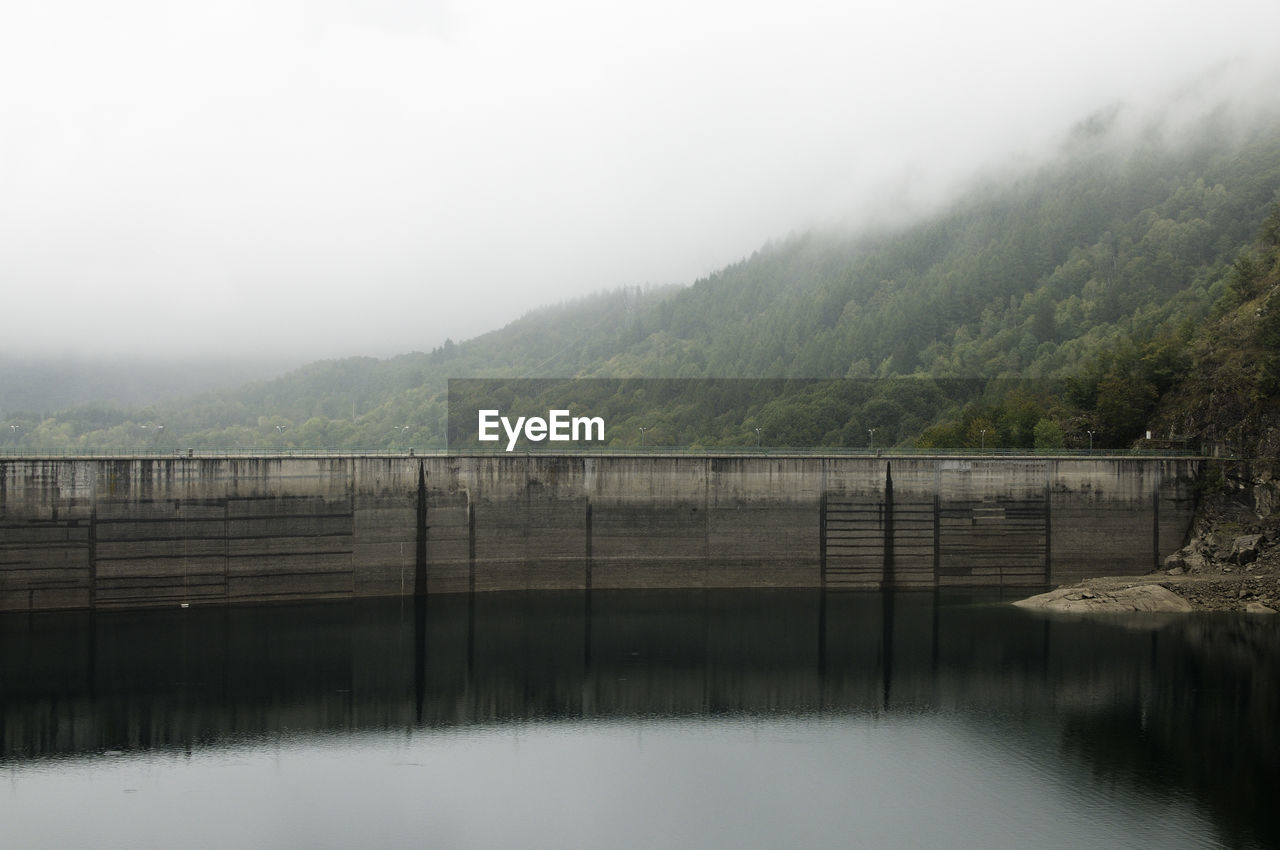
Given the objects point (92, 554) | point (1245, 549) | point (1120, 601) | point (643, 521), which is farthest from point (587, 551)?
point (1245, 549)

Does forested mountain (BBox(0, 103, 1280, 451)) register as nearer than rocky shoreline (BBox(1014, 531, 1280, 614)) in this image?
No

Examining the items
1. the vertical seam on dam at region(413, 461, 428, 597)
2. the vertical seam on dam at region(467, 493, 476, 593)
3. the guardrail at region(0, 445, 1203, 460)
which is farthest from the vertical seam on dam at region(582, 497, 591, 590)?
the vertical seam on dam at region(413, 461, 428, 597)

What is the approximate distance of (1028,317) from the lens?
14075 centimetres

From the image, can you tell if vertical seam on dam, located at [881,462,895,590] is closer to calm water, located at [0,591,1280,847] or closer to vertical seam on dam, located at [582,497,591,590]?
calm water, located at [0,591,1280,847]

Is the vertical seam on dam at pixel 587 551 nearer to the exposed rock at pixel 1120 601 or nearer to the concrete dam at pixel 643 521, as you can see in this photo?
the concrete dam at pixel 643 521

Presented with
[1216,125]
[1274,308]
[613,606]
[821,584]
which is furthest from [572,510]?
[1216,125]

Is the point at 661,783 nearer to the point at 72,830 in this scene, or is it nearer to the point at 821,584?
the point at 72,830

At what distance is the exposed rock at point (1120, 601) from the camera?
190 feet

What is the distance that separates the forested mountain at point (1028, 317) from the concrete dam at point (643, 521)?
12444 mm

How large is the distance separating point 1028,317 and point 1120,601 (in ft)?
295

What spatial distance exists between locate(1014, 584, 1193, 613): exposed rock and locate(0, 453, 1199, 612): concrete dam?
5053mm

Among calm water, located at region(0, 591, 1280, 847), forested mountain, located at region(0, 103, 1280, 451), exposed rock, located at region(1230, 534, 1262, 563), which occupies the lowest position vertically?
calm water, located at region(0, 591, 1280, 847)

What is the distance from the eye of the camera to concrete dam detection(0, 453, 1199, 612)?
58.5 metres

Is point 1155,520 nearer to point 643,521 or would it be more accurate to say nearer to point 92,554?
point 643,521
